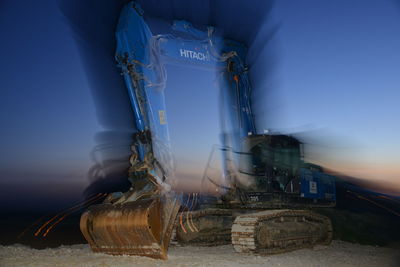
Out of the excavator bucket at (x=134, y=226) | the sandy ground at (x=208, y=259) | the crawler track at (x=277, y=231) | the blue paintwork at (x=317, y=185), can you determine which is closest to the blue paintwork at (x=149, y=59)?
the excavator bucket at (x=134, y=226)

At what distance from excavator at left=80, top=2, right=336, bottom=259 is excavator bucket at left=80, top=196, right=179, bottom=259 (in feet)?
0.04

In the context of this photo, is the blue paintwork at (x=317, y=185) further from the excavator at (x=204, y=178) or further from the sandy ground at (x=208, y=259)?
the sandy ground at (x=208, y=259)

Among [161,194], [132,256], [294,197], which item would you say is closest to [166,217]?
[161,194]

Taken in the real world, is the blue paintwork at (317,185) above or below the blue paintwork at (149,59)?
below

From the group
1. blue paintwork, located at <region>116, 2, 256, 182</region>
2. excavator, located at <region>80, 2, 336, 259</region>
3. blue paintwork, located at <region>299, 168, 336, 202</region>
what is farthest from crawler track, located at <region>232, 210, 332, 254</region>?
blue paintwork, located at <region>116, 2, 256, 182</region>

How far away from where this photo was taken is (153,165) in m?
4.77

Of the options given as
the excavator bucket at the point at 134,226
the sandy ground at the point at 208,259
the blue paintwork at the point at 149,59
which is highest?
the blue paintwork at the point at 149,59

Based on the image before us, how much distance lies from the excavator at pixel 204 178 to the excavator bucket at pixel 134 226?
0.01 metres

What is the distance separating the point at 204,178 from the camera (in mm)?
6207

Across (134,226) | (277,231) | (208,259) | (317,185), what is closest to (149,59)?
(134,226)

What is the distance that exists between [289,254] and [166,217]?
240 cm

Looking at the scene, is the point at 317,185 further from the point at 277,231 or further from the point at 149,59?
the point at 149,59

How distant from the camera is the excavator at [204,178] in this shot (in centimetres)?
477

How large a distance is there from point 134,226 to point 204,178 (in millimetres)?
1941
